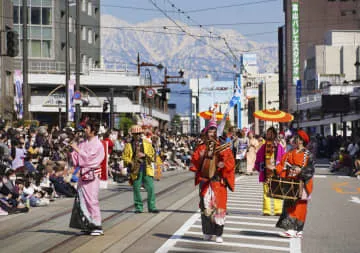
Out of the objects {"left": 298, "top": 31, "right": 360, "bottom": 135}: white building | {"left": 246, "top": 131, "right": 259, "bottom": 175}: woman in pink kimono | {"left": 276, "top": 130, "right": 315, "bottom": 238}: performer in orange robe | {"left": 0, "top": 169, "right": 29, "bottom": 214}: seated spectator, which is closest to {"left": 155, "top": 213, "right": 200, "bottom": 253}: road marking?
{"left": 276, "top": 130, "right": 315, "bottom": 238}: performer in orange robe

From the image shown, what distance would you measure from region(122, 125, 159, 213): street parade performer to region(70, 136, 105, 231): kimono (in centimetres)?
341

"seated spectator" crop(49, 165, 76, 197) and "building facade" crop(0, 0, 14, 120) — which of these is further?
"building facade" crop(0, 0, 14, 120)

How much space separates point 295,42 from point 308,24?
13.8 feet

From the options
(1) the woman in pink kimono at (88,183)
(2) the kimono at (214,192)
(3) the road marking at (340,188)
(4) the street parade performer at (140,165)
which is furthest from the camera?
(3) the road marking at (340,188)

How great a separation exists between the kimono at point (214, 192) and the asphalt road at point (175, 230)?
0.29 meters

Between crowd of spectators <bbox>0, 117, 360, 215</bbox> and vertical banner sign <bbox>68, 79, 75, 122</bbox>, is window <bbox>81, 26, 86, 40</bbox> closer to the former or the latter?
vertical banner sign <bbox>68, 79, 75, 122</bbox>

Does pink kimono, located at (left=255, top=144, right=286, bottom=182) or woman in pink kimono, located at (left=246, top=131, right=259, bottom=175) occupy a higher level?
pink kimono, located at (left=255, top=144, right=286, bottom=182)

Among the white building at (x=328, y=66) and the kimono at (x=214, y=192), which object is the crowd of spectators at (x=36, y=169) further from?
the white building at (x=328, y=66)

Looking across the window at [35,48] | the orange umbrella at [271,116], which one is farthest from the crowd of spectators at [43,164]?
the window at [35,48]

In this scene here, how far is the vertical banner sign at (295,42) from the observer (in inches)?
5069

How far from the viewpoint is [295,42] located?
5098 inches

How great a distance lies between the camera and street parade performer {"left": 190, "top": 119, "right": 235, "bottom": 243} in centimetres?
1156

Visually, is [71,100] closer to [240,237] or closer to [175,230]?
[175,230]

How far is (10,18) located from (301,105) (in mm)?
74412
